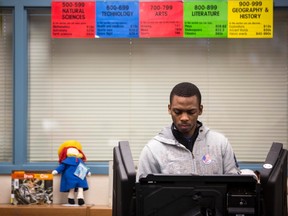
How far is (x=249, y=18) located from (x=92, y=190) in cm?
182

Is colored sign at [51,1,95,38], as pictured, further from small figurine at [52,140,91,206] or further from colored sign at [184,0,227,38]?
small figurine at [52,140,91,206]

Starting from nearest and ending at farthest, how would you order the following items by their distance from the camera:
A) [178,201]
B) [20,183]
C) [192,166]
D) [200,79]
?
[178,201]
[192,166]
[20,183]
[200,79]

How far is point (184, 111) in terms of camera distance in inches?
87.1

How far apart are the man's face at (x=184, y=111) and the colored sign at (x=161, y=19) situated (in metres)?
2.05

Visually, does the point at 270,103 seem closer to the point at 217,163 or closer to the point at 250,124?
the point at 250,124

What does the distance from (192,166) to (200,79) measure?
219cm

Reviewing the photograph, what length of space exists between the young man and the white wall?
1.99 metres

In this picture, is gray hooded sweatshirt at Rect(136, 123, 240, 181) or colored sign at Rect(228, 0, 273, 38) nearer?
gray hooded sweatshirt at Rect(136, 123, 240, 181)

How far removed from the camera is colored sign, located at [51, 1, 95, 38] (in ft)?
13.9

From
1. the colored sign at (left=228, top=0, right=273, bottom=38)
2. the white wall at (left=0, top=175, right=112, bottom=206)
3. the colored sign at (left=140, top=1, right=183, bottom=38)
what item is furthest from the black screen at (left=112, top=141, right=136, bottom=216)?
the colored sign at (left=228, top=0, right=273, bottom=38)

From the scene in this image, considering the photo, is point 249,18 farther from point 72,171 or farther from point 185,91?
point 185,91

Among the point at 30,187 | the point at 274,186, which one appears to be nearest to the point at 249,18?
the point at 30,187

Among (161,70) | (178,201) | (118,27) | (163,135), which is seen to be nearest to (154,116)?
(161,70)

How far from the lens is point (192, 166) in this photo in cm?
220
